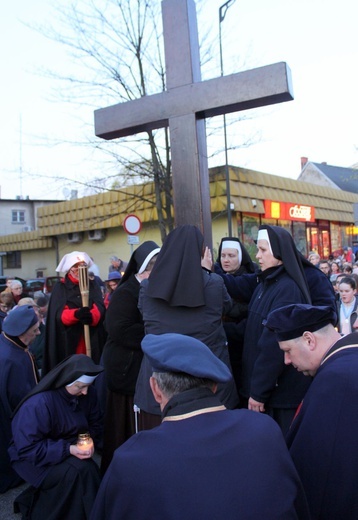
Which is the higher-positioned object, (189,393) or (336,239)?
(336,239)

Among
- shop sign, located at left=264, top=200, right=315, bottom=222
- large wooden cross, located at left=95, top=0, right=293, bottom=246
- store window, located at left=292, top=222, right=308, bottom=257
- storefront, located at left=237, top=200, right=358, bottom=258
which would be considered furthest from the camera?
store window, located at left=292, top=222, right=308, bottom=257

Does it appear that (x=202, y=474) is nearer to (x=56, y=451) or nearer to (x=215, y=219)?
(x=56, y=451)

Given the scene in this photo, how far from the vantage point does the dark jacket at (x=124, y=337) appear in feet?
12.3

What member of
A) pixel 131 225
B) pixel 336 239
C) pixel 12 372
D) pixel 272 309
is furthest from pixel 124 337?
pixel 336 239

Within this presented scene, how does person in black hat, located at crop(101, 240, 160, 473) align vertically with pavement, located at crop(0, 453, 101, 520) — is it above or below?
above

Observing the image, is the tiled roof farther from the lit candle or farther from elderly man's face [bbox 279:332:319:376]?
elderly man's face [bbox 279:332:319:376]

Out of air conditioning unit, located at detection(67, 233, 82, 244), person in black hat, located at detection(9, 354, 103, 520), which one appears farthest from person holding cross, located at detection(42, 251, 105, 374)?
air conditioning unit, located at detection(67, 233, 82, 244)

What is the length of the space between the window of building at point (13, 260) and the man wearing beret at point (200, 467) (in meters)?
30.6

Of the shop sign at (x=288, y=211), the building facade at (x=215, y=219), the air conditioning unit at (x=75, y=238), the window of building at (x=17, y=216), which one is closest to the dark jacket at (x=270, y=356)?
the building facade at (x=215, y=219)

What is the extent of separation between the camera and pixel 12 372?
173 inches

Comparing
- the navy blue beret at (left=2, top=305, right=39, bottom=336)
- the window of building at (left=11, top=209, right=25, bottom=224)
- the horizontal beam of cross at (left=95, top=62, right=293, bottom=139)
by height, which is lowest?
the navy blue beret at (left=2, top=305, right=39, bottom=336)

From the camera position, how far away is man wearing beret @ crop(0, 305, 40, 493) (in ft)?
14.4

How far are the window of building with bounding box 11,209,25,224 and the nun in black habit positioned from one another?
1544 inches

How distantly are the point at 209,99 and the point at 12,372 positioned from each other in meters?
2.90
